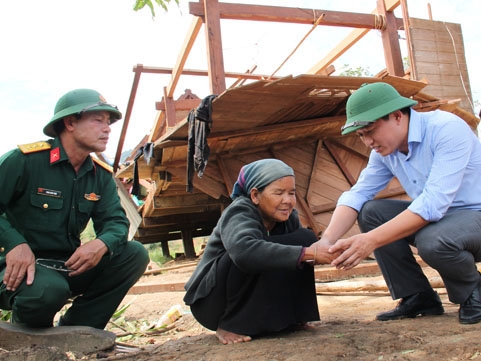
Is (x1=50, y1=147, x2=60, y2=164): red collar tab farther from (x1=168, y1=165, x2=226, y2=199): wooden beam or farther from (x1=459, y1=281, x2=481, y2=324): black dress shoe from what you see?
(x1=168, y1=165, x2=226, y2=199): wooden beam

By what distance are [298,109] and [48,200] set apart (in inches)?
180

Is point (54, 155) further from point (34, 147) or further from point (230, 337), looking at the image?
point (230, 337)

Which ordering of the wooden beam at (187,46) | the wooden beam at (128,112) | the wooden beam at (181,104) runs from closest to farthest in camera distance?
the wooden beam at (187,46) → the wooden beam at (128,112) → the wooden beam at (181,104)

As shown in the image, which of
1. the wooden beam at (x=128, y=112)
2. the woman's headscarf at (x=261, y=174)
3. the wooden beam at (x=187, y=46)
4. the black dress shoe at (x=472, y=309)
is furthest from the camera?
the wooden beam at (x=128, y=112)

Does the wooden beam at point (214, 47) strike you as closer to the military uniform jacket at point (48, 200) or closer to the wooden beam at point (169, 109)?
the wooden beam at point (169, 109)

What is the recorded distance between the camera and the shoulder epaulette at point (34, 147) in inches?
113

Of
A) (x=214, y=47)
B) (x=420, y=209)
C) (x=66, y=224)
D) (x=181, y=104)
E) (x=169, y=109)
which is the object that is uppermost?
(x=181, y=104)

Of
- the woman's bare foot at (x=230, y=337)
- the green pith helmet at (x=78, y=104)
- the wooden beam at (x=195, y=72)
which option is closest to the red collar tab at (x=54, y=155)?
the green pith helmet at (x=78, y=104)

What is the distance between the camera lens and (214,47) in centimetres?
614

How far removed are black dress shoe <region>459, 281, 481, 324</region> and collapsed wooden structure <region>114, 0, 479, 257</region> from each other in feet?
10.9

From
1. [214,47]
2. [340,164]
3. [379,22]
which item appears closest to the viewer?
[214,47]

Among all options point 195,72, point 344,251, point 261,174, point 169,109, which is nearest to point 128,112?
point 169,109

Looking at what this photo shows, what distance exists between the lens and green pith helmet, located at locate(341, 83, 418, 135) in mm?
2623

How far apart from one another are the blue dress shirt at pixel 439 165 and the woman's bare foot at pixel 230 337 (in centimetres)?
120
